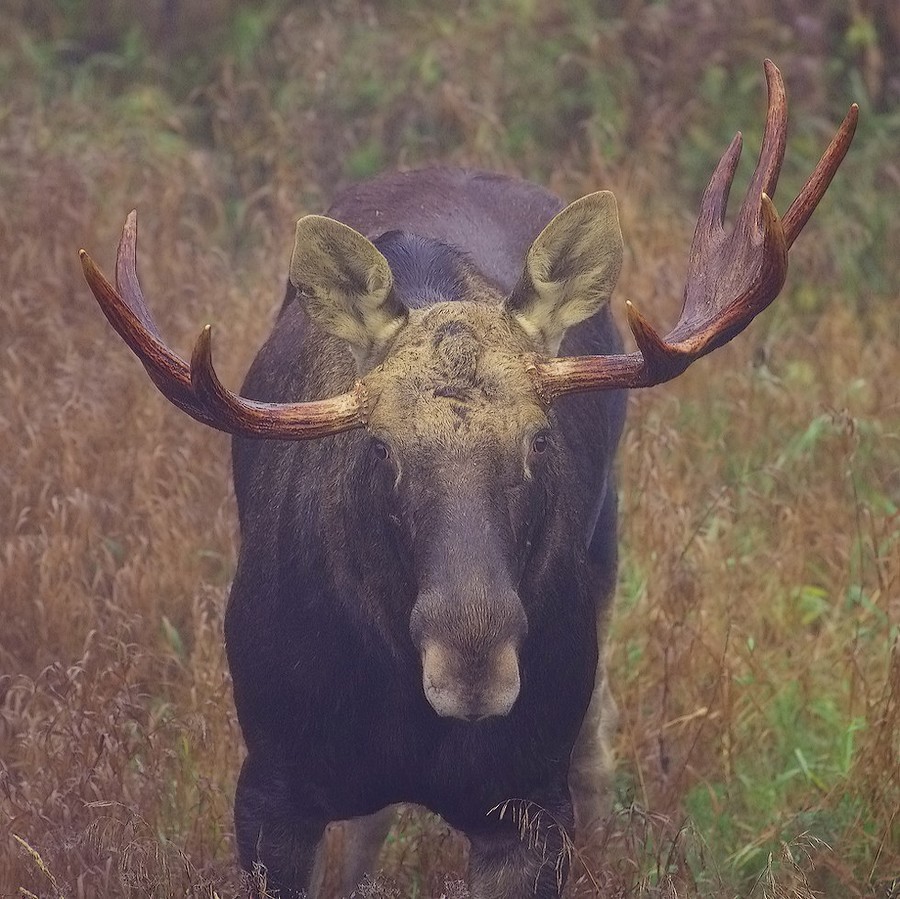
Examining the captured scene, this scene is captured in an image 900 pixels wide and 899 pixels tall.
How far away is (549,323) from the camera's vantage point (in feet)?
11.9

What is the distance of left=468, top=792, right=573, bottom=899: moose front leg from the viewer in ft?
12.3

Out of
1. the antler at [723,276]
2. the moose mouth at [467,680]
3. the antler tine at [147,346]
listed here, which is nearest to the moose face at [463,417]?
the moose mouth at [467,680]

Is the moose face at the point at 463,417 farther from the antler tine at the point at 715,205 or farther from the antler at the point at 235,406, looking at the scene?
the antler tine at the point at 715,205

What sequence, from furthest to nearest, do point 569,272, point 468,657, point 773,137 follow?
point 773,137, point 569,272, point 468,657

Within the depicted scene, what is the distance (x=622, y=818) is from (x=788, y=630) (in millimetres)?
1147

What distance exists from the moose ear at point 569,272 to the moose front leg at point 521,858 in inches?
39.2

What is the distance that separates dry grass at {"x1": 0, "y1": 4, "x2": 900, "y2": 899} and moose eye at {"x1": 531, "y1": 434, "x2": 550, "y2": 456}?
1.05m

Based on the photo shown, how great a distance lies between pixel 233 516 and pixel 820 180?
→ 2.56 metres

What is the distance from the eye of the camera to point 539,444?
3.34 metres

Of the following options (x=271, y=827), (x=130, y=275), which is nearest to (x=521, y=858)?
(x=271, y=827)

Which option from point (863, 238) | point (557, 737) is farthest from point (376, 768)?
point (863, 238)

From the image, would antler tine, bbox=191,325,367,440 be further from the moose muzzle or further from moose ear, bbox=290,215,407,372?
the moose muzzle

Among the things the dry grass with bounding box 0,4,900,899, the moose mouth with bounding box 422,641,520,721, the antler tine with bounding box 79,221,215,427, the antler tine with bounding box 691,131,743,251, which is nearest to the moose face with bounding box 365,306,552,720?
the moose mouth with bounding box 422,641,520,721

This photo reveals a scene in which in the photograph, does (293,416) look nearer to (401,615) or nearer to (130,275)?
(401,615)
